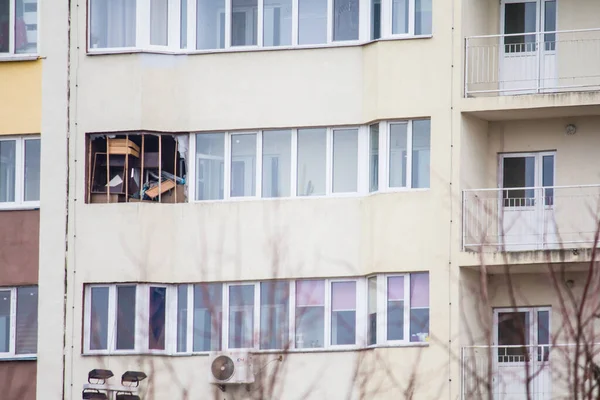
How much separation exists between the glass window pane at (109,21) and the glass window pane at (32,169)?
6.83 ft

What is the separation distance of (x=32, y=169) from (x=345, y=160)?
5.76 meters

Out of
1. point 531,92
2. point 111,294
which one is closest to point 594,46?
point 531,92

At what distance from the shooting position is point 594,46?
111ft

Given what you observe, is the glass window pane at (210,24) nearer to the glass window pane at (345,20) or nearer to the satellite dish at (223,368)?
the glass window pane at (345,20)

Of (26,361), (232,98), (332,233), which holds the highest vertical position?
(232,98)

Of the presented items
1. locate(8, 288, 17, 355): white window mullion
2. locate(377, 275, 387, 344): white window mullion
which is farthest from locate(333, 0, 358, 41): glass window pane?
locate(8, 288, 17, 355): white window mullion

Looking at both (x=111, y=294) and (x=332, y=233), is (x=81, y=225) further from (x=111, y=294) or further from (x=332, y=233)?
(x=332, y=233)

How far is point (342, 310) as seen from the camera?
111 ft

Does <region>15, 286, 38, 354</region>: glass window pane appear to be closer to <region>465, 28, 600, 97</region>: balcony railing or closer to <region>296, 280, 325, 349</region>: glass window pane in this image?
<region>296, 280, 325, 349</region>: glass window pane

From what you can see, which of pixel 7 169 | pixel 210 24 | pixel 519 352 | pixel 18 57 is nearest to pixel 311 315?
pixel 519 352

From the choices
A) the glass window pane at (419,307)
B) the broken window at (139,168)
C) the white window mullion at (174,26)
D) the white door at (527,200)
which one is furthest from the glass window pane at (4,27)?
the white door at (527,200)

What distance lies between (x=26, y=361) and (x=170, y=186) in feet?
13.1

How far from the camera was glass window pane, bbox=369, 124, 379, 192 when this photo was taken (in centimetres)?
3388

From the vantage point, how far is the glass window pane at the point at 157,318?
34.3 m
